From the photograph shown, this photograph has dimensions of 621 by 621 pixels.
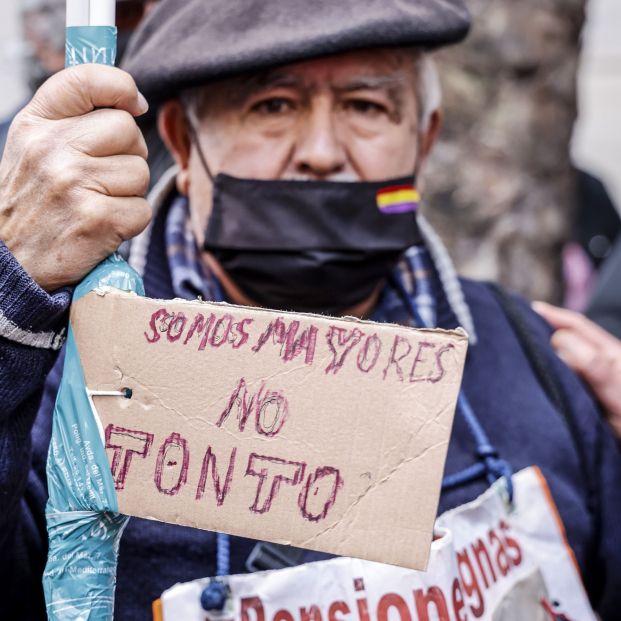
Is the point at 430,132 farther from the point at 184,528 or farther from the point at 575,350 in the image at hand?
the point at 184,528

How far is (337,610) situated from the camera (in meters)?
1.56

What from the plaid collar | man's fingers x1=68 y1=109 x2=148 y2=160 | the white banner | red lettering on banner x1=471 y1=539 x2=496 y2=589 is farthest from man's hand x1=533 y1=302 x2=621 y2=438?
man's fingers x1=68 y1=109 x2=148 y2=160

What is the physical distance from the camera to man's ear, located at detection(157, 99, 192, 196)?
7.11ft

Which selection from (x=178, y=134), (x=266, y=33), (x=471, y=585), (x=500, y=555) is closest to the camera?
(x=471, y=585)

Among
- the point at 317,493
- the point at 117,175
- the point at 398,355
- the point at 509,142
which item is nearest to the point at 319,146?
the point at 117,175

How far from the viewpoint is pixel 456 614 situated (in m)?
1.60

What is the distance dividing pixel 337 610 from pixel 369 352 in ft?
1.65

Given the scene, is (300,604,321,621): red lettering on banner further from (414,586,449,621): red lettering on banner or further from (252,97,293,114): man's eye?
(252,97,293,114): man's eye

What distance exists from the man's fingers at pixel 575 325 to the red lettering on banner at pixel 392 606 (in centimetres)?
93

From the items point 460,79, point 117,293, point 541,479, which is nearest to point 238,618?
point 117,293

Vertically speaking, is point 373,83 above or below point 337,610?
above

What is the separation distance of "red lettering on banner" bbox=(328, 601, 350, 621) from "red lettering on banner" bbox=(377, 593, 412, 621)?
0.05 m

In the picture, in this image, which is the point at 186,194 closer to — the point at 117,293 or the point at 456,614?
the point at 117,293

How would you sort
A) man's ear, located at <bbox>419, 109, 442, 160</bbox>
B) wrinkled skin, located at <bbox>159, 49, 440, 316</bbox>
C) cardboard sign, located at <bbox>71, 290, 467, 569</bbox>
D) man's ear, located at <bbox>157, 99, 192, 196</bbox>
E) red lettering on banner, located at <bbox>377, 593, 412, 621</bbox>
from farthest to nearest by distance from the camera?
man's ear, located at <bbox>419, 109, 442, 160</bbox> → man's ear, located at <bbox>157, 99, 192, 196</bbox> → wrinkled skin, located at <bbox>159, 49, 440, 316</bbox> → red lettering on banner, located at <bbox>377, 593, 412, 621</bbox> → cardboard sign, located at <bbox>71, 290, 467, 569</bbox>
